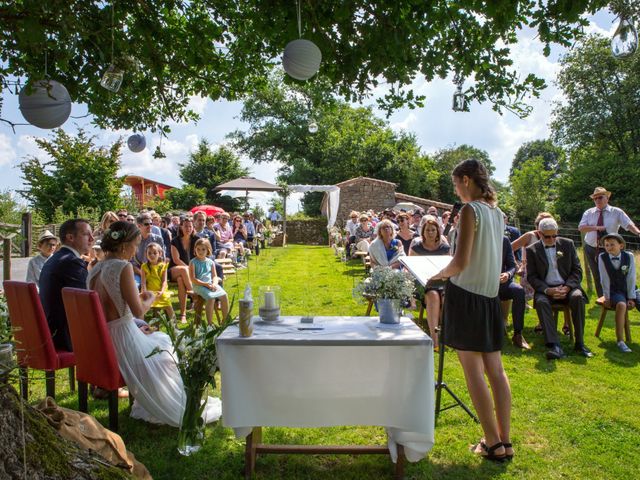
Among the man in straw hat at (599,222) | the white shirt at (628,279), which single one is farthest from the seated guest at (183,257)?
the man in straw hat at (599,222)

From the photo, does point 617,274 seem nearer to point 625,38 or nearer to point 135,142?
point 625,38

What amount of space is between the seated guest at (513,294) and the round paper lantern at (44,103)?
4992 millimetres

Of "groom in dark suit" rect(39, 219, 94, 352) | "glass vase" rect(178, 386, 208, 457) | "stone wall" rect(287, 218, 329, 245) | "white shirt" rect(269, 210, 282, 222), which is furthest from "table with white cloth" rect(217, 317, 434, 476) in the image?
"white shirt" rect(269, 210, 282, 222)

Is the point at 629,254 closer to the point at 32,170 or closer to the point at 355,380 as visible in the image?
the point at 355,380

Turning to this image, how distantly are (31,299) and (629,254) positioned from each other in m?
6.64

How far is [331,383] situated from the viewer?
2998 millimetres

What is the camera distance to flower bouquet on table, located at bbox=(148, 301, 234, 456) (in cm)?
326

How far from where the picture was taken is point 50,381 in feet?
12.9

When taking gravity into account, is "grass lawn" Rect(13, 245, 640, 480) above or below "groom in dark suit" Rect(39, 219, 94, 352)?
below

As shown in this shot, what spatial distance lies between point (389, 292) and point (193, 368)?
139 centimetres

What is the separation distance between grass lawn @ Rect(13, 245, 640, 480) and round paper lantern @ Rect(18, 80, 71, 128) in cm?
218

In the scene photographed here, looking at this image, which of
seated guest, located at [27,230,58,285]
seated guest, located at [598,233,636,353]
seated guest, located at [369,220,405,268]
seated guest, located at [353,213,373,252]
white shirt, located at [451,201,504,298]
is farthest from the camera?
seated guest, located at [353,213,373,252]

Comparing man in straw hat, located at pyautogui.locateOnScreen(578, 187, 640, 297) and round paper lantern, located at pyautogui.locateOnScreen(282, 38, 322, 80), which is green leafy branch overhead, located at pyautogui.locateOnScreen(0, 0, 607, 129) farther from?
man in straw hat, located at pyautogui.locateOnScreen(578, 187, 640, 297)

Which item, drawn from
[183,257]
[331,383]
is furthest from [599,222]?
[331,383]
